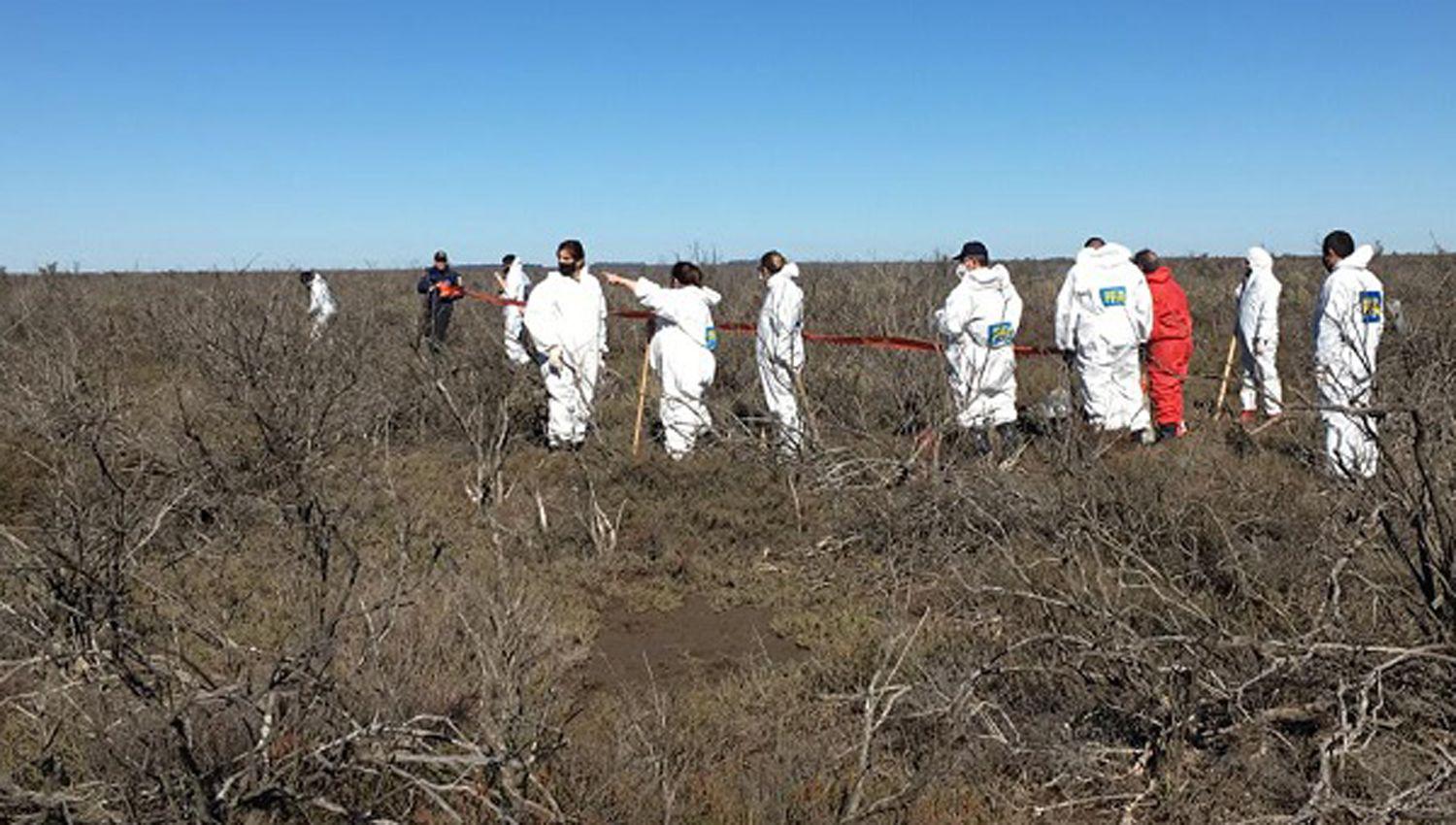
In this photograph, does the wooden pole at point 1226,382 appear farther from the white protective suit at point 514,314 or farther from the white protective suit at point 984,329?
the white protective suit at point 514,314

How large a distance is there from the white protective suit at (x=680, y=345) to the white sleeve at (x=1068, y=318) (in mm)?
2726

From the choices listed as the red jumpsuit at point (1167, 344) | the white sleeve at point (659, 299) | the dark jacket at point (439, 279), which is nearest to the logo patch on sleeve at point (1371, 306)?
the red jumpsuit at point (1167, 344)

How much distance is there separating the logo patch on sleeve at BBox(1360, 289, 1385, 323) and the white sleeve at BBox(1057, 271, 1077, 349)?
220 cm

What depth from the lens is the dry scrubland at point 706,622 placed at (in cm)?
327

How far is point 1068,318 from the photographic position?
920cm

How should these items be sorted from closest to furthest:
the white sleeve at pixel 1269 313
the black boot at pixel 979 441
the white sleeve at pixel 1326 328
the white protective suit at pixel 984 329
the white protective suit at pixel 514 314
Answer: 1. the white sleeve at pixel 1326 328
2. the black boot at pixel 979 441
3. the white protective suit at pixel 984 329
4. the white sleeve at pixel 1269 313
5. the white protective suit at pixel 514 314

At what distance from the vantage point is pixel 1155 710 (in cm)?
383

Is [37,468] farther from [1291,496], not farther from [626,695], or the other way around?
[1291,496]

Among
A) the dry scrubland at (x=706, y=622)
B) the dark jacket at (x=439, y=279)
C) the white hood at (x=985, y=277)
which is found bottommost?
the dry scrubland at (x=706, y=622)

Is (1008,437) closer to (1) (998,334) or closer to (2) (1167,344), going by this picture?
(1) (998,334)

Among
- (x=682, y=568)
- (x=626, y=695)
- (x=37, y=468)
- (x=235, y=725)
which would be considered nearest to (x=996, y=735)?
(x=626, y=695)

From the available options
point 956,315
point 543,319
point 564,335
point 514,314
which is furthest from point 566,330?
A: point 514,314

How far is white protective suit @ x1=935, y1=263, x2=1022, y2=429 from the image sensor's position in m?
8.42

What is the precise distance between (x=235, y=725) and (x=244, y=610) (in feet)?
6.63
